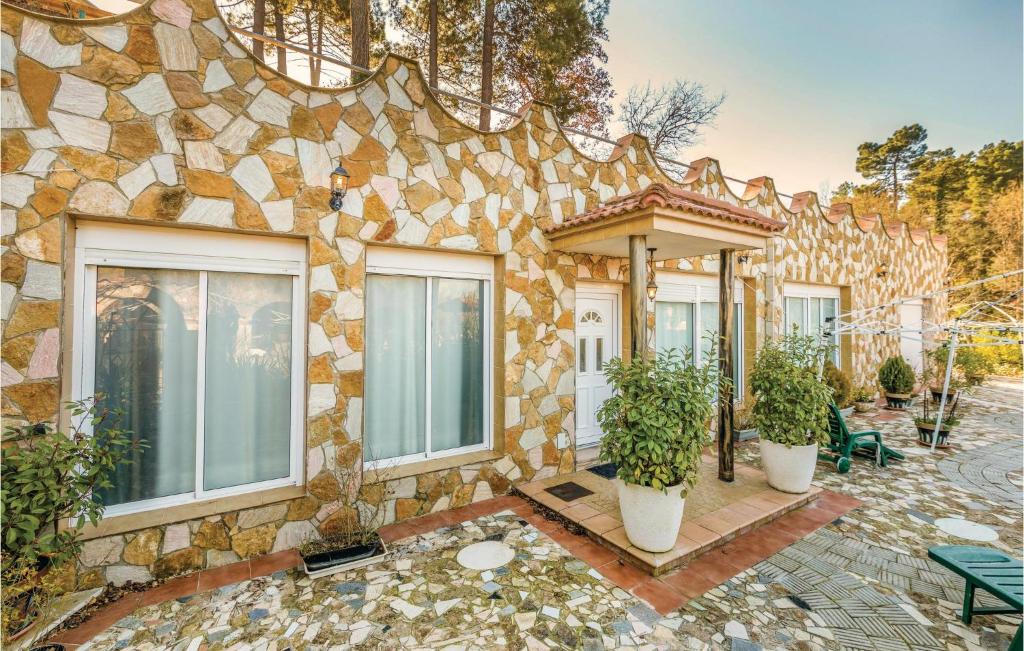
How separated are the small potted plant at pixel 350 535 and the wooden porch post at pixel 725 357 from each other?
408cm

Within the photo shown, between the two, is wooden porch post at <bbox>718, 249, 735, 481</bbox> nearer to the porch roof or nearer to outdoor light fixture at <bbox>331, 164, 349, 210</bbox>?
the porch roof

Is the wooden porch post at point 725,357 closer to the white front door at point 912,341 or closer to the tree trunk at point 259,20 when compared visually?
the tree trunk at point 259,20

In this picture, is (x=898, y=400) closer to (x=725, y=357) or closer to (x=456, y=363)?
(x=725, y=357)

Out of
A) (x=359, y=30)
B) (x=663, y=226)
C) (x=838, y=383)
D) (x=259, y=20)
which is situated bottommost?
(x=838, y=383)

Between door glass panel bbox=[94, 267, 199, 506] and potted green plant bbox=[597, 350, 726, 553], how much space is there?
3.72 m

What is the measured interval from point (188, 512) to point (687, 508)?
4.76 metres

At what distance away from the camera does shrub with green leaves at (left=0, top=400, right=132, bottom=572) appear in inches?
98.7

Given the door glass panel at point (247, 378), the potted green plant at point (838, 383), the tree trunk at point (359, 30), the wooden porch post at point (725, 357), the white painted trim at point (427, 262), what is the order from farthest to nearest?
the potted green plant at point (838, 383) < the tree trunk at point (359, 30) < the wooden porch post at point (725, 357) < the white painted trim at point (427, 262) < the door glass panel at point (247, 378)

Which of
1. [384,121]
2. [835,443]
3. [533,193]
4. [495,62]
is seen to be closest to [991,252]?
[835,443]

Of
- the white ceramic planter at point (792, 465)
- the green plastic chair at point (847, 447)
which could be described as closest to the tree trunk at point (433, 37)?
the white ceramic planter at point (792, 465)

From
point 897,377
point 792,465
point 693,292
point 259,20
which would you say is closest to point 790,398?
point 792,465

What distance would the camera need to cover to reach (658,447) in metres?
3.47

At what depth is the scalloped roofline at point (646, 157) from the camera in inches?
130

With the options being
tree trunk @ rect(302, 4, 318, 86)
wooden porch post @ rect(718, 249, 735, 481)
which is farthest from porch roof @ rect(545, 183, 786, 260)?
tree trunk @ rect(302, 4, 318, 86)
